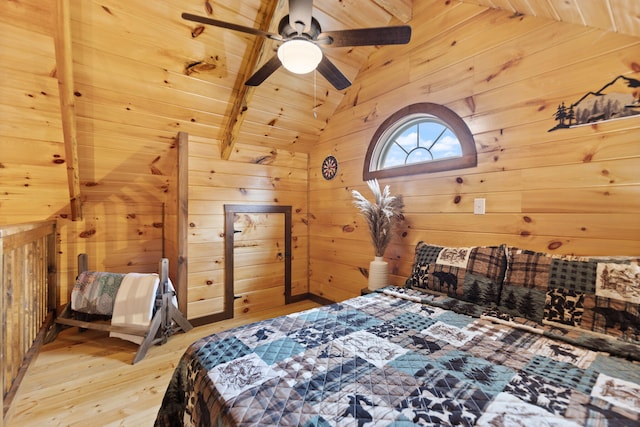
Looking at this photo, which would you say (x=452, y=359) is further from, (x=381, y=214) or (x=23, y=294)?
(x=23, y=294)

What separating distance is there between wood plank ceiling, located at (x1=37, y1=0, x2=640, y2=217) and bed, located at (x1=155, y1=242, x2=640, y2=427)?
141 centimetres

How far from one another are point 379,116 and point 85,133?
2.71m

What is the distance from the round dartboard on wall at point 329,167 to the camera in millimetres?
3346

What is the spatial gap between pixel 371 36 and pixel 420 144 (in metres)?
1.26

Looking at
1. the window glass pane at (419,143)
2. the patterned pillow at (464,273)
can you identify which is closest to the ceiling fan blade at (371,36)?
the window glass pane at (419,143)

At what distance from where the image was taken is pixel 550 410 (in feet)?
2.64

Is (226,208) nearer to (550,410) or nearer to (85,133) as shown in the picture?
(85,133)

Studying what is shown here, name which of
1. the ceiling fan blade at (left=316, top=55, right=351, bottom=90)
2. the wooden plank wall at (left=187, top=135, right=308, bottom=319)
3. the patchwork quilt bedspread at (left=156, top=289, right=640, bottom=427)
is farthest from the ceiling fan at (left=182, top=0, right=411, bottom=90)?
the wooden plank wall at (left=187, top=135, right=308, bottom=319)

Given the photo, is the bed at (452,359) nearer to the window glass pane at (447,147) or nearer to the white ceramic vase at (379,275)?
the white ceramic vase at (379,275)

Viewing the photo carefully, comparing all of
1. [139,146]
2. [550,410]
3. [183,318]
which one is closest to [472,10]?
[550,410]

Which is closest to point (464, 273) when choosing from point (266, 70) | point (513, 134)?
point (513, 134)

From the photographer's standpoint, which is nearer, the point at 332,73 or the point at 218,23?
the point at 218,23

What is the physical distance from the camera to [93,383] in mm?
1940

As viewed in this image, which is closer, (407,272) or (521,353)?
(521,353)
